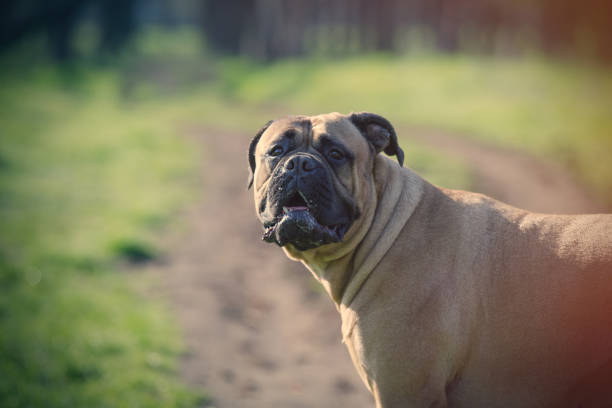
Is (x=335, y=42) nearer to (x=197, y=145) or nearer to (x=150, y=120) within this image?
(x=150, y=120)

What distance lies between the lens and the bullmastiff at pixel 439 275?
3051 millimetres

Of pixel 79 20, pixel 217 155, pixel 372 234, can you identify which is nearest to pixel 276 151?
pixel 372 234

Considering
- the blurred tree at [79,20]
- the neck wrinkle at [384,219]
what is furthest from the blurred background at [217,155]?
the neck wrinkle at [384,219]

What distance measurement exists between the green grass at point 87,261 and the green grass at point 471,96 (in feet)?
19.8

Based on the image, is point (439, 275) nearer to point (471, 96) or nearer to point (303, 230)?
point (303, 230)

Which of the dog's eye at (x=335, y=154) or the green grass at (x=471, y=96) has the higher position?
the dog's eye at (x=335, y=154)

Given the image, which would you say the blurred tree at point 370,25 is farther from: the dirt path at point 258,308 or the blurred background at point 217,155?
the dirt path at point 258,308

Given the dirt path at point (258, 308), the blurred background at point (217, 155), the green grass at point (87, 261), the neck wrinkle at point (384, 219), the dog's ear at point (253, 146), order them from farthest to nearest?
the blurred background at point (217, 155), the dirt path at point (258, 308), the green grass at point (87, 261), the dog's ear at point (253, 146), the neck wrinkle at point (384, 219)

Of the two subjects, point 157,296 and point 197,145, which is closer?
point 157,296

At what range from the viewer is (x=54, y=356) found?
5477mm

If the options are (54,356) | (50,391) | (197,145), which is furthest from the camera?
(197,145)

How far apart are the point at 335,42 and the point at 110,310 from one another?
24.8m

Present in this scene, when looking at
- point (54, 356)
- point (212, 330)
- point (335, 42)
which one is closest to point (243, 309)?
point (212, 330)

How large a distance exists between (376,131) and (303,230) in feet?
2.96
